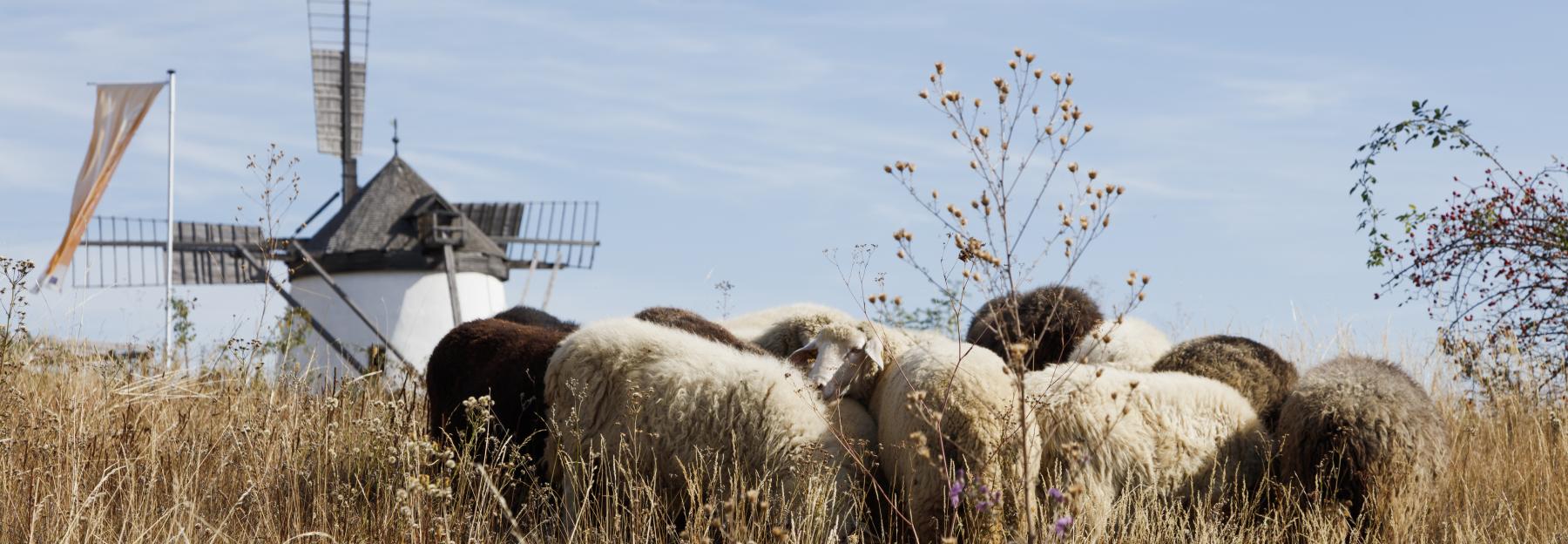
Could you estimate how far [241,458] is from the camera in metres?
6.32

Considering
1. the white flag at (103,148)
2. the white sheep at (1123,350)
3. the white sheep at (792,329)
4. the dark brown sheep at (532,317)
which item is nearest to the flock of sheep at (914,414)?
the white sheep at (1123,350)

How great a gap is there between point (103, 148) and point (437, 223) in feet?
36.2

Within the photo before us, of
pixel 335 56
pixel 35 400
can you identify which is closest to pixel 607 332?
pixel 35 400

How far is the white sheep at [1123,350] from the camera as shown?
732cm

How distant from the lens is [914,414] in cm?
525

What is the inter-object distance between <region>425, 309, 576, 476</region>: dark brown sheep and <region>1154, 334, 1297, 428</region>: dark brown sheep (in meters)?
3.54

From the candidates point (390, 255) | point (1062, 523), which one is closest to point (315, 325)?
point (390, 255)

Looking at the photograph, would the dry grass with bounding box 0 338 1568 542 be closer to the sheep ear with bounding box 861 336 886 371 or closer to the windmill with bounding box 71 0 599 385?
the sheep ear with bounding box 861 336 886 371

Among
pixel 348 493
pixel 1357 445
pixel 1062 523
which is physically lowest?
pixel 348 493

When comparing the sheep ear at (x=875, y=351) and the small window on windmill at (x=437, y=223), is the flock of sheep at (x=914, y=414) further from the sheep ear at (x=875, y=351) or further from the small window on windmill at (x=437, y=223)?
the small window on windmill at (x=437, y=223)

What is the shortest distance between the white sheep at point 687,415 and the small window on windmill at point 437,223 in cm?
2245

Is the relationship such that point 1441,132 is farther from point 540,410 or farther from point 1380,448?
point 540,410

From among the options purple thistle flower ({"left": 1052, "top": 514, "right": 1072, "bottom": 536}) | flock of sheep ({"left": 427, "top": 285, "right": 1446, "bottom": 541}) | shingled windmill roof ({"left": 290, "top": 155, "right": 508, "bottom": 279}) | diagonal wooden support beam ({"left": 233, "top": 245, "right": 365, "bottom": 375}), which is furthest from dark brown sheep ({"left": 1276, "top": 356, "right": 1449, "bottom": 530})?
shingled windmill roof ({"left": 290, "top": 155, "right": 508, "bottom": 279})

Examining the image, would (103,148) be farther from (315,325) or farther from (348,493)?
(348,493)
